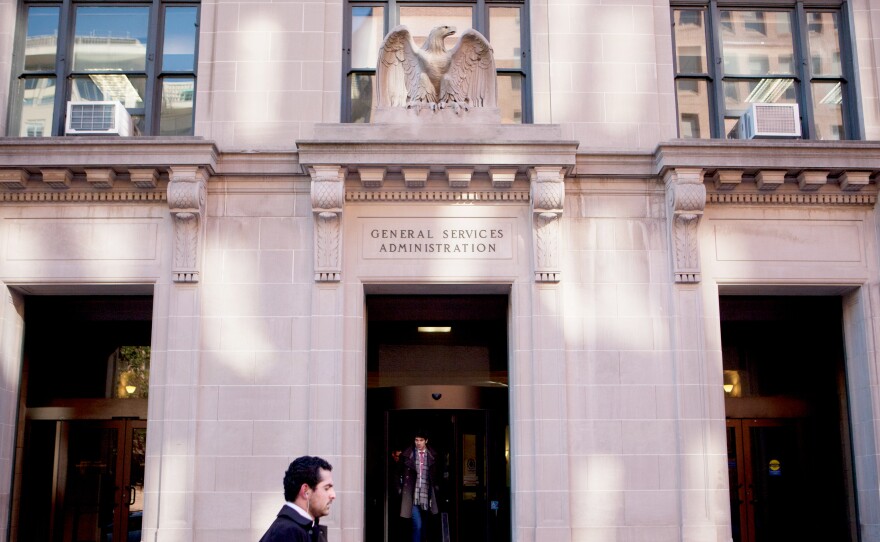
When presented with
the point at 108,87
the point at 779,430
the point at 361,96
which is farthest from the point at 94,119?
the point at 779,430

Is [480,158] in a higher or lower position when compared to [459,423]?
higher

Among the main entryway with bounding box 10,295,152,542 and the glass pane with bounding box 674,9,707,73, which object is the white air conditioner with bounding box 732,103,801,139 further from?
the main entryway with bounding box 10,295,152,542

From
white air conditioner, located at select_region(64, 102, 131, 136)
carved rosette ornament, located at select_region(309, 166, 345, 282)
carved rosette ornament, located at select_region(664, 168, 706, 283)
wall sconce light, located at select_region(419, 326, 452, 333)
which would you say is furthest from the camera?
wall sconce light, located at select_region(419, 326, 452, 333)

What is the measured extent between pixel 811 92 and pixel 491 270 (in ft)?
19.2

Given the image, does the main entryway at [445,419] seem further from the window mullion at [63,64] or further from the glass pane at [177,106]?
the window mullion at [63,64]

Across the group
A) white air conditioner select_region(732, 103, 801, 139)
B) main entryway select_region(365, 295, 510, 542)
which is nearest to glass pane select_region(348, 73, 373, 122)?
main entryway select_region(365, 295, 510, 542)

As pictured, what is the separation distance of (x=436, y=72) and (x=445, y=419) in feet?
21.0

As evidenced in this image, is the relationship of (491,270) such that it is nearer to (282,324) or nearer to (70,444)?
(282,324)

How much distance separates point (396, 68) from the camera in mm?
13695

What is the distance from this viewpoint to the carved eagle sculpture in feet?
44.3

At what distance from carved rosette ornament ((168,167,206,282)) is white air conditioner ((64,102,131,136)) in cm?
133

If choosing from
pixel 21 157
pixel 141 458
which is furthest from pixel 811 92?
pixel 141 458

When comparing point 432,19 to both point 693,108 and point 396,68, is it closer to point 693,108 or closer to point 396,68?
point 396,68

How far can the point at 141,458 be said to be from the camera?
17.1 meters
